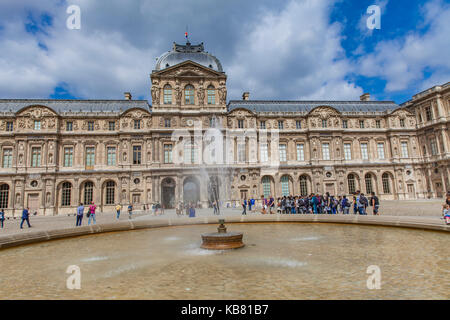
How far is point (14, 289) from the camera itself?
567 cm

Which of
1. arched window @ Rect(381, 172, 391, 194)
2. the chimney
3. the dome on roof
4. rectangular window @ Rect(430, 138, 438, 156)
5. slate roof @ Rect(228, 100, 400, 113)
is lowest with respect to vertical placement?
arched window @ Rect(381, 172, 391, 194)

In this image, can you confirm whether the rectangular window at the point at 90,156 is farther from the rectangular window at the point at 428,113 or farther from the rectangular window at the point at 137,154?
the rectangular window at the point at 428,113

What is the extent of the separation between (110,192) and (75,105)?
14238 millimetres

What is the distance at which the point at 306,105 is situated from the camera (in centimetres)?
4356

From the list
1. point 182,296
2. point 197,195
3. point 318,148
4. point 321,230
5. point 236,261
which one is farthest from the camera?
point 318,148

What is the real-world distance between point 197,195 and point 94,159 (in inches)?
595

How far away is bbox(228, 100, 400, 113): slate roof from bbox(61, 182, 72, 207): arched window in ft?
82.9

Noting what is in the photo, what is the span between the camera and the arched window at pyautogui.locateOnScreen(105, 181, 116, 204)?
3612cm

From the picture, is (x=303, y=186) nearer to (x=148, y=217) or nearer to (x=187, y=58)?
(x=148, y=217)

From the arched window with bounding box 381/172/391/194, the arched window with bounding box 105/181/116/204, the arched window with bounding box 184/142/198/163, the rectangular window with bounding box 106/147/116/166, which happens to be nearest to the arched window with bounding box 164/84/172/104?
the arched window with bounding box 184/142/198/163

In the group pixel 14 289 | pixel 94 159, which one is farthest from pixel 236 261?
pixel 94 159

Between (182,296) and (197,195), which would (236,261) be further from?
(197,195)

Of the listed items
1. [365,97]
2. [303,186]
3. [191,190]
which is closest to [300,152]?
[303,186]

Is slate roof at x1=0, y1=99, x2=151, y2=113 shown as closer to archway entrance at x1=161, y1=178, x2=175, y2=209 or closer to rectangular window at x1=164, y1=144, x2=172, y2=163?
rectangular window at x1=164, y1=144, x2=172, y2=163
